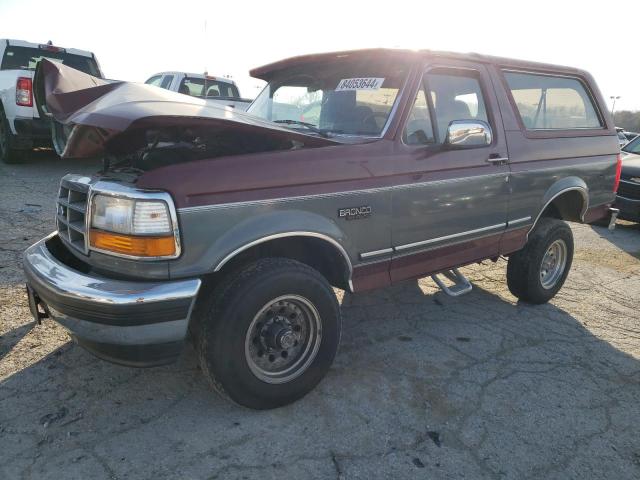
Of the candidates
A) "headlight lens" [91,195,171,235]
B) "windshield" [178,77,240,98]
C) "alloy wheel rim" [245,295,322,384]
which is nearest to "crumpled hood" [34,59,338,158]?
"headlight lens" [91,195,171,235]

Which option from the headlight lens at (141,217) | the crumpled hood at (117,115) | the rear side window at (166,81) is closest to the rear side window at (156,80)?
the rear side window at (166,81)

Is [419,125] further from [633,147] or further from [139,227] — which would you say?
[633,147]

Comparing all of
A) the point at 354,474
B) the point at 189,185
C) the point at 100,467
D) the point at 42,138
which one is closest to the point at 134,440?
the point at 100,467

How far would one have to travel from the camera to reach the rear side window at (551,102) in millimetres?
3941

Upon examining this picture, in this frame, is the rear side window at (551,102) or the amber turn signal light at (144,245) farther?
the rear side window at (551,102)

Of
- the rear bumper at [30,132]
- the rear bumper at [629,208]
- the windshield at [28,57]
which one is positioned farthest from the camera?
the windshield at [28,57]

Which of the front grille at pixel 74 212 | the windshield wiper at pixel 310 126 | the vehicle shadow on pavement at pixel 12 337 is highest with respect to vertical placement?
the windshield wiper at pixel 310 126

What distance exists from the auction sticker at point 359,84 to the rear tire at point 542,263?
209 cm

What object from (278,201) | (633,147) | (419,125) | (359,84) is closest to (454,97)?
(419,125)

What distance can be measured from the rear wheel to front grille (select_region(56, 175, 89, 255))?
23.6 feet

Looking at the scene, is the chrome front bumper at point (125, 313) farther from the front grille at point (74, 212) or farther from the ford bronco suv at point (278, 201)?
the front grille at point (74, 212)

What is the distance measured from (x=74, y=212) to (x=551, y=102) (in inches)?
157

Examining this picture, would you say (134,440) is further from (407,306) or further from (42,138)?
(42,138)

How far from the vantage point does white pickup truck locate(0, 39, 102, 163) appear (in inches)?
316
